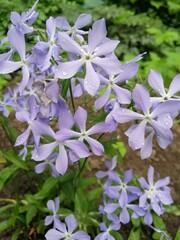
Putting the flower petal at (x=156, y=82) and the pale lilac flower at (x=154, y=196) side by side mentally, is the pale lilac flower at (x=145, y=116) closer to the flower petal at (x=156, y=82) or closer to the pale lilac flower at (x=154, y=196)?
the flower petal at (x=156, y=82)

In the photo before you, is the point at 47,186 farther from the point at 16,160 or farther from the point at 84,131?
the point at 84,131

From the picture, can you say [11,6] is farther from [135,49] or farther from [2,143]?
[2,143]

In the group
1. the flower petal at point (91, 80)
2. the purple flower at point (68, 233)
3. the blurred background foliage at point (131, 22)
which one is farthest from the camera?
the blurred background foliage at point (131, 22)

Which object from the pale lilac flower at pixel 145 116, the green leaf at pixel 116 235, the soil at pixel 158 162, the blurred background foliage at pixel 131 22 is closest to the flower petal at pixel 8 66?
the pale lilac flower at pixel 145 116

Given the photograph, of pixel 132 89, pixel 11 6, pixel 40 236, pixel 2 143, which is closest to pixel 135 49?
pixel 11 6

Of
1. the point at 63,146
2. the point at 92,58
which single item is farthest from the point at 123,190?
the point at 92,58
